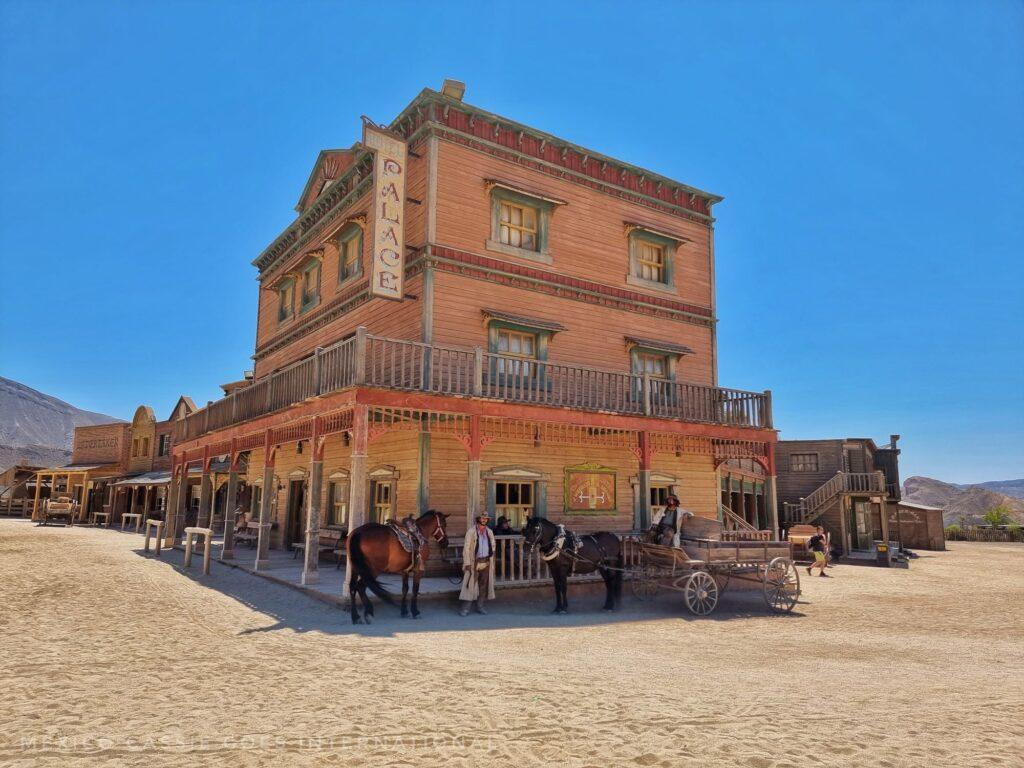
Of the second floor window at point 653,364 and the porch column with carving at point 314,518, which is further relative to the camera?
the second floor window at point 653,364

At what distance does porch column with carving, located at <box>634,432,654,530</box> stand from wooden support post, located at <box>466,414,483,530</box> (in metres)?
4.88

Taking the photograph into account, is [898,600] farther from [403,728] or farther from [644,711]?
[403,728]

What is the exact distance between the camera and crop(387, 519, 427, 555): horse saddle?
37.8ft

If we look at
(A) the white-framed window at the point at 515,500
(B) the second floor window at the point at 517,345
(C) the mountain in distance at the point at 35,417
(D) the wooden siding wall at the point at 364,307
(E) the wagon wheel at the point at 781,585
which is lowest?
(E) the wagon wheel at the point at 781,585

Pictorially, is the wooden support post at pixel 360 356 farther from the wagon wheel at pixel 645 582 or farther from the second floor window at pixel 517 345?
the wagon wheel at pixel 645 582

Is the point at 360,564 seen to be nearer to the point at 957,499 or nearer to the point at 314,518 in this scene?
the point at 314,518

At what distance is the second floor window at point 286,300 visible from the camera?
2428cm

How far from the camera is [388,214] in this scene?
50.5 ft

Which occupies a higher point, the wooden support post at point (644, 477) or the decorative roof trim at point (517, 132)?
the decorative roof trim at point (517, 132)

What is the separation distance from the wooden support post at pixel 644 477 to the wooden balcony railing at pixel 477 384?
708 mm

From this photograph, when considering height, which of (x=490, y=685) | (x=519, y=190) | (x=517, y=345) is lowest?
(x=490, y=685)

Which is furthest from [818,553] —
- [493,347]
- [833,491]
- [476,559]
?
[476,559]

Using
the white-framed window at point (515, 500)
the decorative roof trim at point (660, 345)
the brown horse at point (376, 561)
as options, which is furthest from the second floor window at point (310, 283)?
the brown horse at point (376, 561)

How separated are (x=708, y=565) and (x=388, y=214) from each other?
10583 mm
